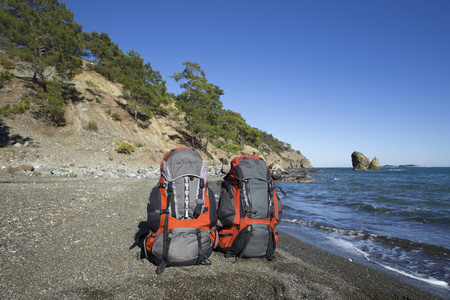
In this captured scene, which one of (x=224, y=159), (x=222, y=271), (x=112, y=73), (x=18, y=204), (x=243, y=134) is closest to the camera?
(x=222, y=271)

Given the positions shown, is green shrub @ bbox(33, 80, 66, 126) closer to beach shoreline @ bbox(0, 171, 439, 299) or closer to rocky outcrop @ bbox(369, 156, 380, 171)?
beach shoreline @ bbox(0, 171, 439, 299)

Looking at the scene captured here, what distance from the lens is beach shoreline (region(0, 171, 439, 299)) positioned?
271cm

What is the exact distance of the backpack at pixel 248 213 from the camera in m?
3.78

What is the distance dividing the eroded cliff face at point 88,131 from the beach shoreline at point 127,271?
544 inches

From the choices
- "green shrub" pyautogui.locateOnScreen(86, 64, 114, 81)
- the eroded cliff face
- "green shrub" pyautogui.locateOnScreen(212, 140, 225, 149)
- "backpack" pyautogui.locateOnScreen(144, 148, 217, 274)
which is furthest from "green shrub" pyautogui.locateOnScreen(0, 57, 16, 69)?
"green shrub" pyautogui.locateOnScreen(212, 140, 225, 149)

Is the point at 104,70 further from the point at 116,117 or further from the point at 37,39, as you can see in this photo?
the point at 37,39

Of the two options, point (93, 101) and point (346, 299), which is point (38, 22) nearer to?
point (93, 101)

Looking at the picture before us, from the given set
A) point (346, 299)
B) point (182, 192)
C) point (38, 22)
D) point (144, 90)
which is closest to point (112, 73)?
point (144, 90)

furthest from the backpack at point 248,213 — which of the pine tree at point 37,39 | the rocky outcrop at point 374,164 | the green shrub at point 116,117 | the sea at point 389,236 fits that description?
the rocky outcrop at point 374,164

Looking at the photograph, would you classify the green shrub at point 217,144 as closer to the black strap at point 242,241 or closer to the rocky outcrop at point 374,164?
the black strap at point 242,241

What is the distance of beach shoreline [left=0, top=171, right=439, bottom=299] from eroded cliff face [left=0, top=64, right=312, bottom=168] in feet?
45.3

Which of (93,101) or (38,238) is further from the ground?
(93,101)

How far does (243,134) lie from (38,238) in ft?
196

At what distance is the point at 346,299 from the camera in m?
2.92
